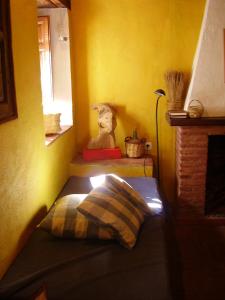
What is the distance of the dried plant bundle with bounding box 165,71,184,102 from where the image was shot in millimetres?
3035

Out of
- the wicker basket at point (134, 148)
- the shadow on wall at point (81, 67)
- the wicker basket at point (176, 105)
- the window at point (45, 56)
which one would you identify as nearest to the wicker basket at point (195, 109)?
the wicker basket at point (176, 105)

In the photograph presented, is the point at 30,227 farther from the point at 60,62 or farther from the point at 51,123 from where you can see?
the point at 60,62

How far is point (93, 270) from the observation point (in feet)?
5.00

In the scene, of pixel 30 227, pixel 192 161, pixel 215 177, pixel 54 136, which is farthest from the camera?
pixel 215 177

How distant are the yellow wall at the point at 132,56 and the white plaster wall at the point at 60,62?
0.18 metres

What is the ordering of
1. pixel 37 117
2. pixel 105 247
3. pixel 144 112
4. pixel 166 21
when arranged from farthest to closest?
pixel 144 112, pixel 166 21, pixel 37 117, pixel 105 247

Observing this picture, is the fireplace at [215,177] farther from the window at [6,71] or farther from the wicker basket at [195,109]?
the window at [6,71]

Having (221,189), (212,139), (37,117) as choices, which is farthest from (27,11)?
(221,189)

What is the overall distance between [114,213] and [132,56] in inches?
74.8

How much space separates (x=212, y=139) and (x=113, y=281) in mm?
2065

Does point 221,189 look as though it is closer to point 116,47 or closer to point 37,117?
point 116,47

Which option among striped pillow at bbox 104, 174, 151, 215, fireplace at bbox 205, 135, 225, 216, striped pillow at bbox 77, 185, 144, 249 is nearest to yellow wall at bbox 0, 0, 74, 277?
striped pillow at bbox 77, 185, 144, 249

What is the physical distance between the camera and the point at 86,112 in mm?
3363

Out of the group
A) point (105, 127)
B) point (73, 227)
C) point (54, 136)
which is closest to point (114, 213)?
point (73, 227)
